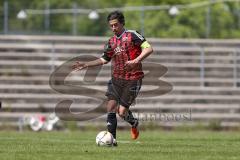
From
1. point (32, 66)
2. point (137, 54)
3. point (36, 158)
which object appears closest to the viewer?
point (36, 158)

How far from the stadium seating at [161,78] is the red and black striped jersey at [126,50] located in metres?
8.76

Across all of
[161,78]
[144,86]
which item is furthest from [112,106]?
[161,78]

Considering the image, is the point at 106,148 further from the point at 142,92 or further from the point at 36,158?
the point at 142,92

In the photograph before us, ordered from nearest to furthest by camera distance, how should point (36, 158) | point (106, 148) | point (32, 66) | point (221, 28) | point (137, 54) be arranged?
1. point (36, 158)
2. point (106, 148)
3. point (137, 54)
4. point (32, 66)
5. point (221, 28)

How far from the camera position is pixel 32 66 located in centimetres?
2455

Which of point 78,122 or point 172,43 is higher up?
point 172,43

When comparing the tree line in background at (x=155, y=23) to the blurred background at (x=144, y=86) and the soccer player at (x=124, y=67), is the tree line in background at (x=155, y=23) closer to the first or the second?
the blurred background at (x=144, y=86)

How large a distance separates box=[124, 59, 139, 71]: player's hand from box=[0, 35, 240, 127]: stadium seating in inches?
349

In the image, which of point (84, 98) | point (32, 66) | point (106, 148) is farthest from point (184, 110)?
point (106, 148)

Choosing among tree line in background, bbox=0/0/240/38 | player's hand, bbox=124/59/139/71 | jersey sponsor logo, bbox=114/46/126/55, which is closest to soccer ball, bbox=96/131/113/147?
player's hand, bbox=124/59/139/71

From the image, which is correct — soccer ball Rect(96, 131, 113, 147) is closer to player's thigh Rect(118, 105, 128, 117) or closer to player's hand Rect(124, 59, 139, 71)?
player's thigh Rect(118, 105, 128, 117)

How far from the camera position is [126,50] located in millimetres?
12922

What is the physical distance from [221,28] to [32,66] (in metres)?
10.7

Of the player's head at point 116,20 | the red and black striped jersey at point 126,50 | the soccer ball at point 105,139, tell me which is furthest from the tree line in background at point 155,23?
the soccer ball at point 105,139
